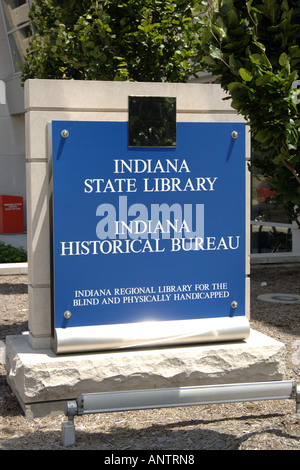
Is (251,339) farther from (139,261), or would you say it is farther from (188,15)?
(188,15)

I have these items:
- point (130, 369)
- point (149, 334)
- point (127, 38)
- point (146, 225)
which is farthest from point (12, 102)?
point (130, 369)

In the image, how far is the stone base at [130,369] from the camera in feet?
15.8

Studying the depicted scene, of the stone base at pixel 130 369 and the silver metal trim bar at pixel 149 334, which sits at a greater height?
the silver metal trim bar at pixel 149 334

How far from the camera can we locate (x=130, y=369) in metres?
4.97

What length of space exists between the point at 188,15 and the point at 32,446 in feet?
19.6

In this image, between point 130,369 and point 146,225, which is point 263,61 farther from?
point 130,369

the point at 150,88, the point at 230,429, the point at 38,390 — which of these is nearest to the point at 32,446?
the point at 38,390

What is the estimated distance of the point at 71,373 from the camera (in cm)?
485

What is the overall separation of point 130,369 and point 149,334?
0.29 meters

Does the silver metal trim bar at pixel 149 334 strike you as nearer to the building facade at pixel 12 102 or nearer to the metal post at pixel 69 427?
the metal post at pixel 69 427

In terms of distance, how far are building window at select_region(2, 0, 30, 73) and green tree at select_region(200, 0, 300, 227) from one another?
75.4 ft

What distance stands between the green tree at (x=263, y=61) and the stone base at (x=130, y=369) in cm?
191

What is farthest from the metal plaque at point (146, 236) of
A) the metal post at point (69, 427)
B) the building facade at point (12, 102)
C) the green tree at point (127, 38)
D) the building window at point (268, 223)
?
the building facade at point (12, 102)

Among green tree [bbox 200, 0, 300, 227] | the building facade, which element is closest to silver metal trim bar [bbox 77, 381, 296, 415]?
green tree [bbox 200, 0, 300, 227]
